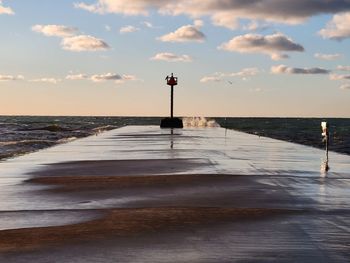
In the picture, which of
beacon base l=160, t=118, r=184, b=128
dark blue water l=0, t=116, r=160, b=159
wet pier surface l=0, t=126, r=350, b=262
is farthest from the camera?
beacon base l=160, t=118, r=184, b=128

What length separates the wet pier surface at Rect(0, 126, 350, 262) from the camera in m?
6.81

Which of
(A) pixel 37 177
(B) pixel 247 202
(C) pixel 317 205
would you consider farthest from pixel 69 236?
(A) pixel 37 177

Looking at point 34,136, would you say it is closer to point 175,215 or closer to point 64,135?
point 64,135

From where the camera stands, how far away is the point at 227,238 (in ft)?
24.7

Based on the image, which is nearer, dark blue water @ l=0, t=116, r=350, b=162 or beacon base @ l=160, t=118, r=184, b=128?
dark blue water @ l=0, t=116, r=350, b=162

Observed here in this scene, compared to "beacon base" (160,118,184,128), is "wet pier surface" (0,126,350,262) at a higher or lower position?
lower

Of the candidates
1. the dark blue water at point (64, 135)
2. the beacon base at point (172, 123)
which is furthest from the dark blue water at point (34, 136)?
the beacon base at point (172, 123)

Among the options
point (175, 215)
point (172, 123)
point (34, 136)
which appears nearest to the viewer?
point (175, 215)

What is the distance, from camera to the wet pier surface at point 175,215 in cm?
681

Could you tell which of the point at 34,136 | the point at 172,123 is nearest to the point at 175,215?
the point at 34,136

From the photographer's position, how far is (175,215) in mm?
9250

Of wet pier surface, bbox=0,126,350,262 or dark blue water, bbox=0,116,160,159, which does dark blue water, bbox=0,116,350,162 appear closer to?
dark blue water, bbox=0,116,160,159

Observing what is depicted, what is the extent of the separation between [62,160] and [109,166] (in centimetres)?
369

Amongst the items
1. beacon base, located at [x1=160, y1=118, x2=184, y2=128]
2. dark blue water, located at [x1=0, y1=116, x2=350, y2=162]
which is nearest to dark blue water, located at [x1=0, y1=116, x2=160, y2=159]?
dark blue water, located at [x1=0, y1=116, x2=350, y2=162]
